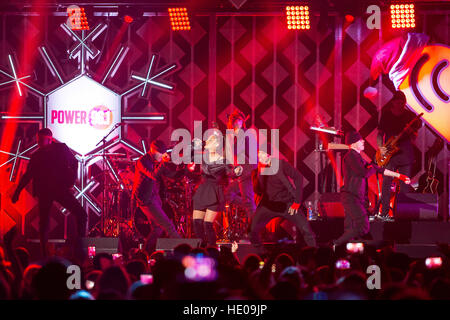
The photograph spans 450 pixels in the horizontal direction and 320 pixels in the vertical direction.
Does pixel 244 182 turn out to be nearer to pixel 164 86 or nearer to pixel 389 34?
pixel 164 86

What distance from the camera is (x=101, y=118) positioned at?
12492 millimetres

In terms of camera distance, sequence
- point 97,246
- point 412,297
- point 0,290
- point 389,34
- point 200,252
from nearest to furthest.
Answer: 1. point 412,297
2. point 0,290
3. point 200,252
4. point 97,246
5. point 389,34

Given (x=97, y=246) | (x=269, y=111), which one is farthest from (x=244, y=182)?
(x=269, y=111)

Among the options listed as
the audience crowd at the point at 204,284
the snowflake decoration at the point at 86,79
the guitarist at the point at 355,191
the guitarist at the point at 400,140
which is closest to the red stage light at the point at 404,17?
the guitarist at the point at 400,140

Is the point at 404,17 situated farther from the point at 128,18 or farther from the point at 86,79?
the point at 86,79

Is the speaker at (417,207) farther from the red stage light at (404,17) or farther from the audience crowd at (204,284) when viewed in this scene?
the audience crowd at (204,284)

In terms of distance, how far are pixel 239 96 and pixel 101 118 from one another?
9.42 ft

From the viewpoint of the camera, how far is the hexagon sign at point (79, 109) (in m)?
12.5

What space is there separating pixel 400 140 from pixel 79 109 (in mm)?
6378

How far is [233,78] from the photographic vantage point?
12445 mm

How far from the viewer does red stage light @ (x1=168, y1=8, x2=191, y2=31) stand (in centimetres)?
1174

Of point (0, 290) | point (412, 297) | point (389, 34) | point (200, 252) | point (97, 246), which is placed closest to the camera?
point (412, 297)

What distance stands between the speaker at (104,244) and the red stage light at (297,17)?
17.8 feet

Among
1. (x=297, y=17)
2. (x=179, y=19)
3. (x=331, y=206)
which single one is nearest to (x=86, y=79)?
(x=179, y=19)
